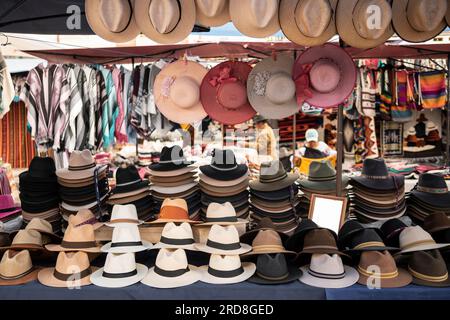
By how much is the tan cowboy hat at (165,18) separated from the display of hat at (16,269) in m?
1.62

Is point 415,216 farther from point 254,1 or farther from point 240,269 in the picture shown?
point 254,1

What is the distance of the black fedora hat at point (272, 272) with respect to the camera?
2506 mm

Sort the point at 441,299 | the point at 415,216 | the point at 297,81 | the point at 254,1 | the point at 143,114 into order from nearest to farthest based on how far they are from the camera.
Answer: the point at 441,299 < the point at 254,1 < the point at 297,81 < the point at 415,216 < the point at 143,114

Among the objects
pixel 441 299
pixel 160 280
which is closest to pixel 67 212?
pixel 160 280

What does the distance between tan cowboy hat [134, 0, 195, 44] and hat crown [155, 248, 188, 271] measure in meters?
1.38

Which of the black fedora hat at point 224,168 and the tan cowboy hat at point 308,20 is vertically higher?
the tan cowboy hat at point 308,20

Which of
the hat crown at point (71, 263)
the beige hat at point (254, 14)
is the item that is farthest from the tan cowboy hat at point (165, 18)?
the hat crown at point (71, 263)

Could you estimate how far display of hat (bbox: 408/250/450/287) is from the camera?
96.4 inches

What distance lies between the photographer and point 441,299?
238cm

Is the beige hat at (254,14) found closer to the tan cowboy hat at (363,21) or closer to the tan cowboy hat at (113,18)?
the tan cowboy hat at (363,21)

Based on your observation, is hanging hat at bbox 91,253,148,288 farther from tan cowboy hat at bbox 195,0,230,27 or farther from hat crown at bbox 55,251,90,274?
tan cowboy hat at bbox 195,0,230,27

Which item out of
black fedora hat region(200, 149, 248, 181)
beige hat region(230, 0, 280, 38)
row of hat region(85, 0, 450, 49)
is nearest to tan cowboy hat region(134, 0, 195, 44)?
row of hat region(85, 0, 450, 49)

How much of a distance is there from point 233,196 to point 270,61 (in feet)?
3.48
